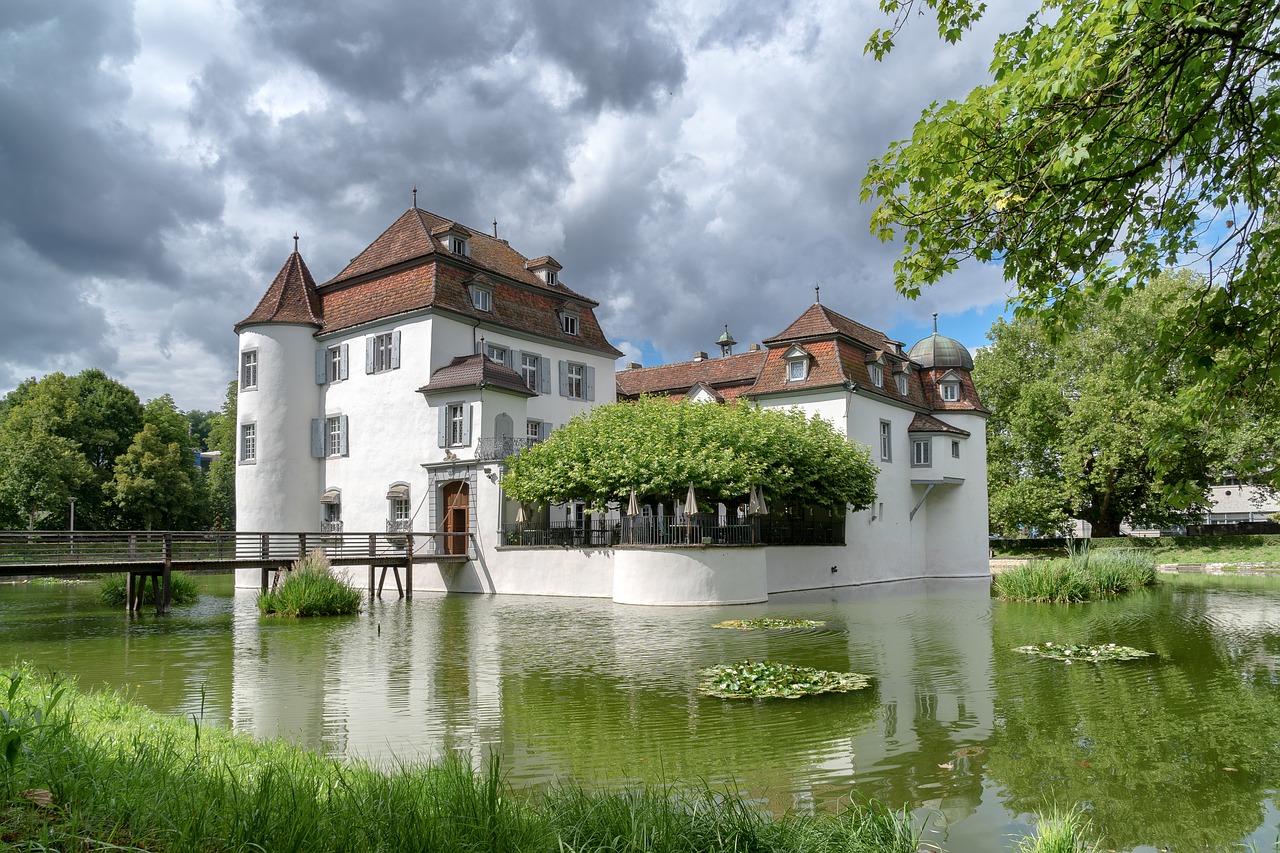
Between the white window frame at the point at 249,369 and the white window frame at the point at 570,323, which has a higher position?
the white window frame at the point at 570,323

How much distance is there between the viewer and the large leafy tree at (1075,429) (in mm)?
45375

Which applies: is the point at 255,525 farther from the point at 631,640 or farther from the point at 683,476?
the point at 631,640

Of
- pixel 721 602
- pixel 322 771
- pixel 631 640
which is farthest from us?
pixel 721 602

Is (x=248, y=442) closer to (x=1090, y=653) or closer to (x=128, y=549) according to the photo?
(x=128, y=549)

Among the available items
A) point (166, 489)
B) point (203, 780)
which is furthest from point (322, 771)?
point (166, 489)

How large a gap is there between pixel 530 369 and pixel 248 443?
11082 millimetres

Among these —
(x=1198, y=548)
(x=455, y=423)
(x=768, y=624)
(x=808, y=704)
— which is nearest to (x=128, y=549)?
(x=455, y=423)

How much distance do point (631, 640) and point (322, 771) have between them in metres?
11.3

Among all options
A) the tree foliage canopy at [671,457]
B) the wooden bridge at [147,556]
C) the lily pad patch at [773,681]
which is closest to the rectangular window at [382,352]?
the wooden bridge at [147,556]

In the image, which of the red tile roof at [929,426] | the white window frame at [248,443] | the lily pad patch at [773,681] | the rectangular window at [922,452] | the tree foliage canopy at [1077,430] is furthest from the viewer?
the tree foliage canopy at [1077,430]

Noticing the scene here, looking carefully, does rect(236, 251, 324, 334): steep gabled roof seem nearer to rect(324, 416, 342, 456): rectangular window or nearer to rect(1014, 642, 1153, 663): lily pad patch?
rect(324, 416, 342, 456): rectangular window

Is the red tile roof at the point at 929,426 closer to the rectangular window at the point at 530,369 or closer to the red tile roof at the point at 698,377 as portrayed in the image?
the red tile roof at the point at 698,377

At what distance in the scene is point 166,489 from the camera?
50906mm

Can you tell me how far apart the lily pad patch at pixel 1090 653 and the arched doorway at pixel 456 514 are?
2066 cm
